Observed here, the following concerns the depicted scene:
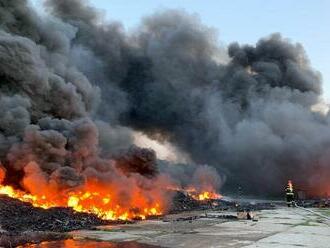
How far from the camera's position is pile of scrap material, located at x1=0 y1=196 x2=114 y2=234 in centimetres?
3562

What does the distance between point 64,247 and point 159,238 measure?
7.09 m

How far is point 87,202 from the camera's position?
158ft

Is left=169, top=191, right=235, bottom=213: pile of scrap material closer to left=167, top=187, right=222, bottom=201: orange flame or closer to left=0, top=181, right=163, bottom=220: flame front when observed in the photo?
left=167, top=187, right=222, bottom=201: orange flame

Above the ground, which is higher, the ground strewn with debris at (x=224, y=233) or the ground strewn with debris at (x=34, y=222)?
the ground strewn with debris at (x=34, y=222)

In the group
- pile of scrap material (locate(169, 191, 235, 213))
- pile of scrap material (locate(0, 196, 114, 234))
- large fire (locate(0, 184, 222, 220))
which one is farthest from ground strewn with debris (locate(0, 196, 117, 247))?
pile of scrap material (locate(169, 191, 235, 213))

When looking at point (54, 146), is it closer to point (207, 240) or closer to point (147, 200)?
point (147, 200)

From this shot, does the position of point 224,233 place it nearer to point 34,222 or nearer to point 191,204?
point 34,222

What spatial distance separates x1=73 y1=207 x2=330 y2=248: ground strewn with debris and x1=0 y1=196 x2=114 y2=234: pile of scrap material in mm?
3113

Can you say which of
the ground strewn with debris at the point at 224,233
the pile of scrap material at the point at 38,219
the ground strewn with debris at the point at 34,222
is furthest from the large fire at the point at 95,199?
the ground strewn with debris at the point at 224,233

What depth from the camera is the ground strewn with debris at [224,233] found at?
2923 centimetres

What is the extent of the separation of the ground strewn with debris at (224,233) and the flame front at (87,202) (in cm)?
643

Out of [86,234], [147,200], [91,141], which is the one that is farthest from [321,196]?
[86,234]

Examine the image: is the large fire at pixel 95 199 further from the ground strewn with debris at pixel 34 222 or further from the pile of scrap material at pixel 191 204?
the pile of scrap material at pixel 191 204

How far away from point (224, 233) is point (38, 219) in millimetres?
15345
